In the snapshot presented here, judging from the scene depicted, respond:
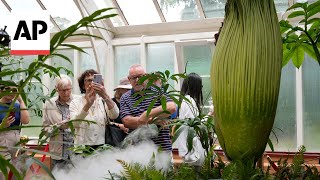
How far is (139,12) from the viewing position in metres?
5.86

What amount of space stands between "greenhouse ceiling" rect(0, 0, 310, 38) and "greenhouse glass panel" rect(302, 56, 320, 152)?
2.46 ft

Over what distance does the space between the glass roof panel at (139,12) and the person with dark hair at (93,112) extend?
2967mm

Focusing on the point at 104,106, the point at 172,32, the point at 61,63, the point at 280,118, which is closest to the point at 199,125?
the point at 104,106

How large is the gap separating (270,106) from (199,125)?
27 cm

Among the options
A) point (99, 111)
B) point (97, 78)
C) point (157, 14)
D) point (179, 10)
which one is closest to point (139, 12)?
point (157, 14)

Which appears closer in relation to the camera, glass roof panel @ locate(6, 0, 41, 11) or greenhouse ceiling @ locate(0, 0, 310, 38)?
greenhouse ceiling @ locate(0, 0, 310, 38)

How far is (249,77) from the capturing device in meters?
0.51

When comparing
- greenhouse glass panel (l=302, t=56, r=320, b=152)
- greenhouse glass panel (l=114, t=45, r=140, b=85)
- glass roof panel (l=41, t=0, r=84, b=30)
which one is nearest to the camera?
greenhouse glass panel (l=302, t=56, r=320, b=152)

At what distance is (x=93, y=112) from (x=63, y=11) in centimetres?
379

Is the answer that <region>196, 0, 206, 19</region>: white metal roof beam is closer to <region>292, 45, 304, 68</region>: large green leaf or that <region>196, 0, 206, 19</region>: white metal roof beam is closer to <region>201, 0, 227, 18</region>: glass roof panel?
<region>201, 0, 227, 18</region>: glass roof panel

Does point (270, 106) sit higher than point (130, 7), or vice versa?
point (130, 7)

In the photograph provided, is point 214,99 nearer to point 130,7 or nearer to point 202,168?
point 202,168

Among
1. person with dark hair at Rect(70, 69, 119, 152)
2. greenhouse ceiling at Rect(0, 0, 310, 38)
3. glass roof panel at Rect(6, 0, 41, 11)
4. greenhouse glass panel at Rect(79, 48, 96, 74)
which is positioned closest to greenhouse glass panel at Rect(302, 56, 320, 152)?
greenhouse ceiling at Rect(0, 0, 310, 38)

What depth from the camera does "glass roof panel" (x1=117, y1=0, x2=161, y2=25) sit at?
5.72m
